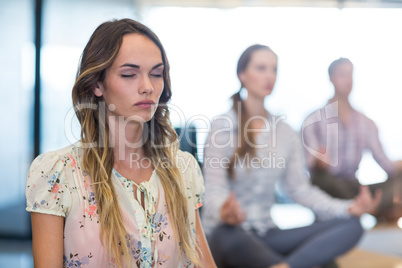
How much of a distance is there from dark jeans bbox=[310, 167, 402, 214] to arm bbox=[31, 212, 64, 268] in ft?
5.78

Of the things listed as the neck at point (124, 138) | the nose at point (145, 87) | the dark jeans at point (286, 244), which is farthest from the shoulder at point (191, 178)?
the dark jeans at point (286, 244)

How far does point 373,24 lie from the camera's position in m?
2.42

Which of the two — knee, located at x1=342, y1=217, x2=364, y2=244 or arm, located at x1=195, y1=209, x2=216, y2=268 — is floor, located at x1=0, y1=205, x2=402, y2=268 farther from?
arm, located at x1=195, y1=209, x2=216, y2=268

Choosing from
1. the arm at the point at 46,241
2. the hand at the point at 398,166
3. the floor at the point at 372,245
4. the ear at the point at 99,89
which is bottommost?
the floor at the point at 372,245

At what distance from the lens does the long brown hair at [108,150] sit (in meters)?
1.15

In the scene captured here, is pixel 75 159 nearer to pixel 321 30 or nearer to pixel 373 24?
pixel 321 30

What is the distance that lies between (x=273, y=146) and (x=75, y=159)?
1489 mm

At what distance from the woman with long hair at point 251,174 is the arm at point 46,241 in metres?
1.37

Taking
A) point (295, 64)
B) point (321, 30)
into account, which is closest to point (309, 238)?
point (295, 64)

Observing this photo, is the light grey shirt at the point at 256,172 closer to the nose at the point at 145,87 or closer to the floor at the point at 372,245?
the floor at the point at 372,245

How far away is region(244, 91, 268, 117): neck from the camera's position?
8.05ft

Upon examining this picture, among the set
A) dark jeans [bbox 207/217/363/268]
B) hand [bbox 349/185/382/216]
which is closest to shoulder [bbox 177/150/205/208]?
dark jeans [bbox 207/217/363/268]

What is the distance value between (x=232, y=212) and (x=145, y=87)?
4.71 ft

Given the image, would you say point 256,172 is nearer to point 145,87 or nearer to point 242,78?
point 242,78
